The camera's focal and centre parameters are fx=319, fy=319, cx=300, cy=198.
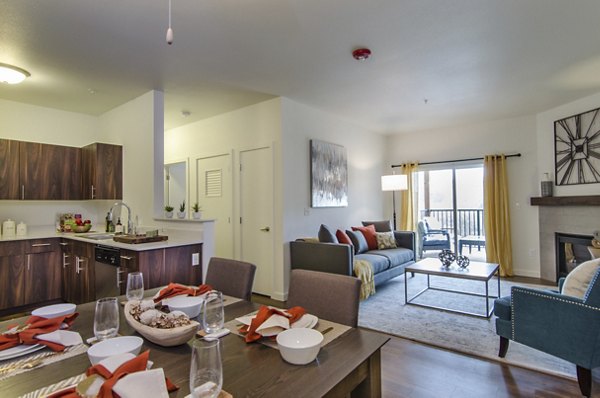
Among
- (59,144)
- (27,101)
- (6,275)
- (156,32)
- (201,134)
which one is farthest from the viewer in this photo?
(201,134)

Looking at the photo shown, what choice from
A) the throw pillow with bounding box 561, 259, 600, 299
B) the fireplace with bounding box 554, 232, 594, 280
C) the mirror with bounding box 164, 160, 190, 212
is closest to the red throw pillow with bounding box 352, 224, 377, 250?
the fireplace with bounding box 554, 232, 594, 280

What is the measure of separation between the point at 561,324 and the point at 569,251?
3.53m

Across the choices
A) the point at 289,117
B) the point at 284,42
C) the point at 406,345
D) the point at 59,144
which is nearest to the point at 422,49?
the point at 284,42

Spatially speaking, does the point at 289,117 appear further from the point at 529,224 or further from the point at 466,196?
the point at 529,224

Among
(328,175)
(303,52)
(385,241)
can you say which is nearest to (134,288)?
(303,52)

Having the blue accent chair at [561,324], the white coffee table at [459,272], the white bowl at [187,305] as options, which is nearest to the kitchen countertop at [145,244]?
the white bowl at [187,305]

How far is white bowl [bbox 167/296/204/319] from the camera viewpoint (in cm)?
142

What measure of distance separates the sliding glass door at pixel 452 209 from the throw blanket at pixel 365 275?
2.32 meters

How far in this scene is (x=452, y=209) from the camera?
6.23 meters

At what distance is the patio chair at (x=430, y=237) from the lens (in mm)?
5840

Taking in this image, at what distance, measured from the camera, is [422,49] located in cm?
295

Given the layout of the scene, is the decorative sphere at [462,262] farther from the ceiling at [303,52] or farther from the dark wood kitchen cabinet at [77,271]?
the dark wood kitchen cabinet at [77,271]

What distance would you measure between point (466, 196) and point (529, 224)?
111 cm

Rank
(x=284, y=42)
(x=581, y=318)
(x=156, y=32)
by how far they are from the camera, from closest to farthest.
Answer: (x=581, y=318) → (x=156, y=32) → (x=284, y=42)
